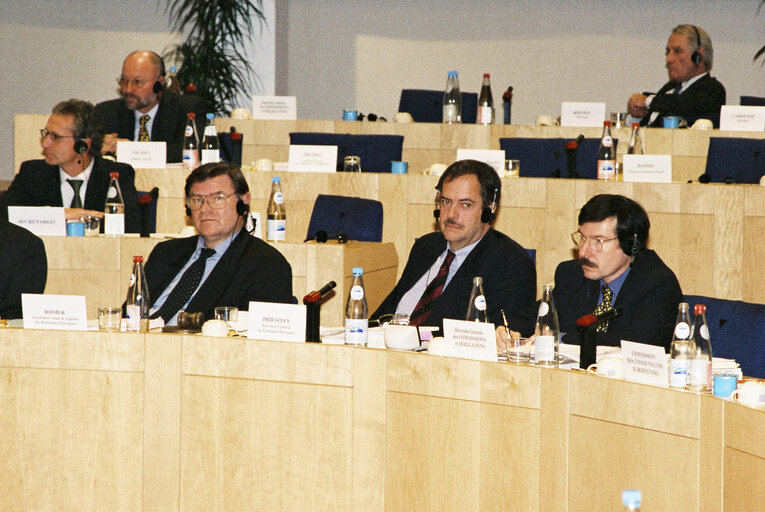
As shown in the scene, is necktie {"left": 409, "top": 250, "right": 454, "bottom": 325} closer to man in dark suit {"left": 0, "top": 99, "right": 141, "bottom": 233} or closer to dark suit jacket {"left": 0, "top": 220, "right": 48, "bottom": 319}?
dark suit jacket {"left": 0, "top": 220, "right": 48, "bottom": 319}

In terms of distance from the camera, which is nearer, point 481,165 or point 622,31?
point 481,165

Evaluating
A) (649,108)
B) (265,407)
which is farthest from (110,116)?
(265,407)

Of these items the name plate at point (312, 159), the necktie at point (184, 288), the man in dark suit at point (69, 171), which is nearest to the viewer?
the necktie at point (184, 288)

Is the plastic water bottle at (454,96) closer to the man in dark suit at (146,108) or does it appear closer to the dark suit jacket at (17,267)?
the man in dark suit at (146,108)

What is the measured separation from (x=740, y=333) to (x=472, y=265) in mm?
979

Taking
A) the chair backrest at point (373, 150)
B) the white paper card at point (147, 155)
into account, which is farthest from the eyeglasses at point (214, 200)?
the chair backrest at point (373, 150)

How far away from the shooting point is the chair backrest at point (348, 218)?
450 centimetres

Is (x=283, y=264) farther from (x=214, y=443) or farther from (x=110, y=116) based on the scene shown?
(x=110, y=116)

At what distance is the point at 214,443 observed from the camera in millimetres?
2713

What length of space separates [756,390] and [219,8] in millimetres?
6562

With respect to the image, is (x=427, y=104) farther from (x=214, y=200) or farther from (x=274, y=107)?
(x=214, y=200)

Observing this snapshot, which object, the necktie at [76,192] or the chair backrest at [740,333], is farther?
the necktie at [76,192]

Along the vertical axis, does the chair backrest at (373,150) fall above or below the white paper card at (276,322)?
above

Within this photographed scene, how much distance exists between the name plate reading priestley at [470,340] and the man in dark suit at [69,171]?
2708 millimetres
